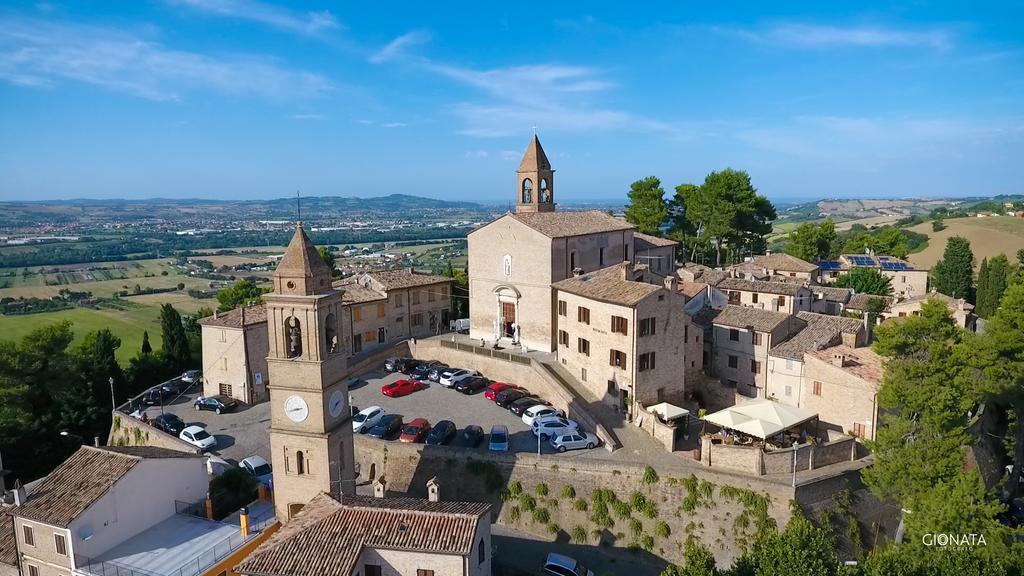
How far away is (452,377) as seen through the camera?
4278 cm

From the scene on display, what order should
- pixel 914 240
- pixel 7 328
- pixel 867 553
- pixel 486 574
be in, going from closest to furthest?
pixel 486 574, pixel 867 553, pixel 7 328, pixel 914 240

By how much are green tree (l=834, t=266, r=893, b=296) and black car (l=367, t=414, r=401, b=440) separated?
50704mm

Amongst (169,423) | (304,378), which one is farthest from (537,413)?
(169,423)

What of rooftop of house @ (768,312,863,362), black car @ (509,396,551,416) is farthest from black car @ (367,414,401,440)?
rooftop of house @ (768,312,863,362)

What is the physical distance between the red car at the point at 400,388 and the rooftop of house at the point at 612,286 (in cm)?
1159

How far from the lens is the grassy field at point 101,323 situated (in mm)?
81500

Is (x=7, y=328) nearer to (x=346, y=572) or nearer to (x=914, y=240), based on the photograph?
(x=346, y=572)

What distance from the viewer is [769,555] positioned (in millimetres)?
20797

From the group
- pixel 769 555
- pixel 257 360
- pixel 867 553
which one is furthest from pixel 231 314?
pixel 867 553

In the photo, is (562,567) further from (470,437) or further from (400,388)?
(400,388)

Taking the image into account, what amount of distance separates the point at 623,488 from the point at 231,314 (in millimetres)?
29612

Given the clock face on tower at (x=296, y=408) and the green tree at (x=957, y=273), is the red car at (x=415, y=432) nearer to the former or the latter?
the clock face on tower at (x=296, y=408)

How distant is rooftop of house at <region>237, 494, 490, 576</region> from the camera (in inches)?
845

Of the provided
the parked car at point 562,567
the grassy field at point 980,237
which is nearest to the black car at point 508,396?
the parked car at point 562,567
